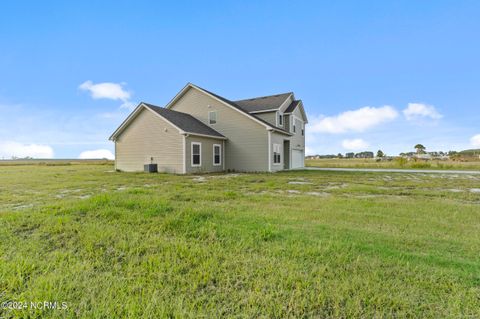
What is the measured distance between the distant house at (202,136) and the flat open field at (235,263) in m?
9.68

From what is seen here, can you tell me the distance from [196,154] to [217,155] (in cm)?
219

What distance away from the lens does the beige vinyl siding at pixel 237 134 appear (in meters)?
15.1

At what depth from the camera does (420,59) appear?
1545cm

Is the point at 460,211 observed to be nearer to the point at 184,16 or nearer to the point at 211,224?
the point at 211,224

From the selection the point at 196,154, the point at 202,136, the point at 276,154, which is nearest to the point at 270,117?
the point at 276,154

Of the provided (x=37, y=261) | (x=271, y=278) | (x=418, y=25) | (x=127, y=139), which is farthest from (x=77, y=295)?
(x=418, y=25)

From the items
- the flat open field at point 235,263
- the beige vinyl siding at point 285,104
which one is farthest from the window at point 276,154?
the flat open field at point 235,263

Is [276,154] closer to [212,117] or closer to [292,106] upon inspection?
[212,117]

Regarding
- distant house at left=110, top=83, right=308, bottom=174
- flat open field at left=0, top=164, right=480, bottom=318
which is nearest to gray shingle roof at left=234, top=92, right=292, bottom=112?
distant house at left=110, top=83, right=308, bottom=174

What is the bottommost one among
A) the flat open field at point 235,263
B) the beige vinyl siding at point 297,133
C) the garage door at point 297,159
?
the flat open field at point 235,263

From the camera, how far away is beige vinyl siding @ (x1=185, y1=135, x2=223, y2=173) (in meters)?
13.3

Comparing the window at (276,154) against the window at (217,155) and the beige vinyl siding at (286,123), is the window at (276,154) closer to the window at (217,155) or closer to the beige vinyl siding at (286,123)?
the beige vinyl siding at (286,123)

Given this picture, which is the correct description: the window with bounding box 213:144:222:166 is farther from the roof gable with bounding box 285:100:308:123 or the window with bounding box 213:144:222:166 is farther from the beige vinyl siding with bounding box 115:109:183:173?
the roof gable with bounding box 285:100:308:123

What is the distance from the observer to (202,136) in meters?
14.0
